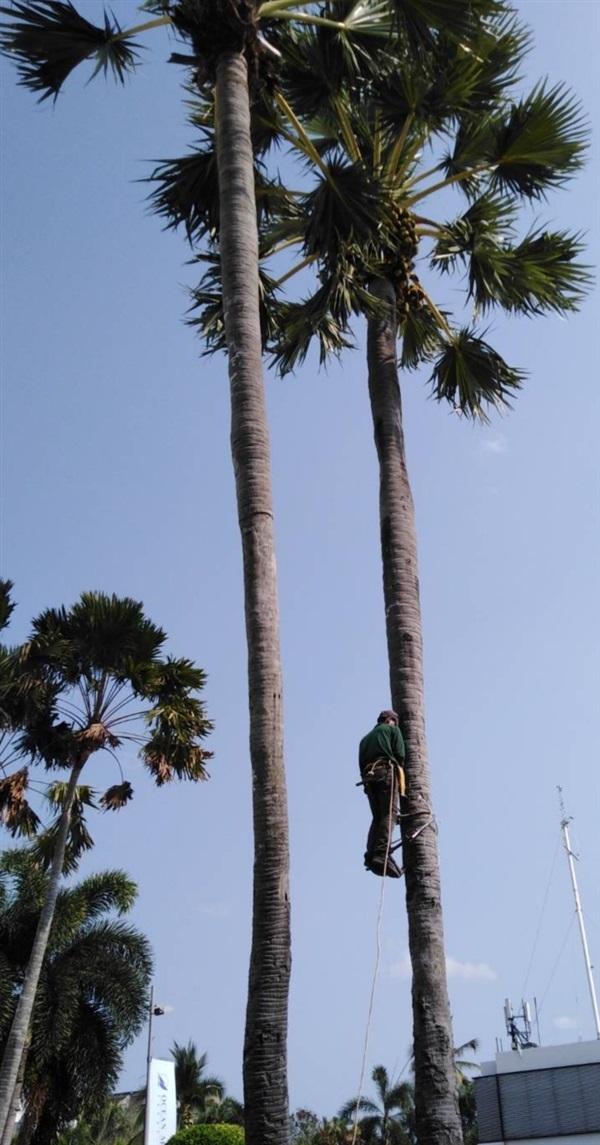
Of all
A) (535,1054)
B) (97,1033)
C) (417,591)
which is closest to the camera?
(417,591)

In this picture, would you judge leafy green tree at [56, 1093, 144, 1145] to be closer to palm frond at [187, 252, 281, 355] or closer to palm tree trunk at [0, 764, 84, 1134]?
palm tree trunk at [0, 764, 84, 1134]

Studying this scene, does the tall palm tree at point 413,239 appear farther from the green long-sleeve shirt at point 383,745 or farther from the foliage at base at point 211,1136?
the foliage at base at point 211,1136

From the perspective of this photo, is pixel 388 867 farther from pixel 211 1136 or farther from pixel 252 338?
pixel 211 1136

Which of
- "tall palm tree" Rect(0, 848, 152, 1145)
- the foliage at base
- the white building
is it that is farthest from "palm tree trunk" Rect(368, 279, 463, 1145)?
the foliage at base

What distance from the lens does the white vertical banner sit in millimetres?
29653

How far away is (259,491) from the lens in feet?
29.7

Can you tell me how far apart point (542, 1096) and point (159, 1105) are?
10147mm

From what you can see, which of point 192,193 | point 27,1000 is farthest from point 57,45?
point 27,1000

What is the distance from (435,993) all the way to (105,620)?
12453 mm

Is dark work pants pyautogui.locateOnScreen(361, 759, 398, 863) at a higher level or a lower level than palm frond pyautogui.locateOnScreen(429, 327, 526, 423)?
lower

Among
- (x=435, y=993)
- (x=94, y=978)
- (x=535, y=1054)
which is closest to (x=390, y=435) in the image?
(x=435, y=993)

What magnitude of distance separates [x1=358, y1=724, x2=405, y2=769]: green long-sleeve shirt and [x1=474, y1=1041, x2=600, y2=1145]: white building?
66.9ft

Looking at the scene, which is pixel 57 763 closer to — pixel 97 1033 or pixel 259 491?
pixel 97 1033

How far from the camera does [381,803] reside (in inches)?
372
